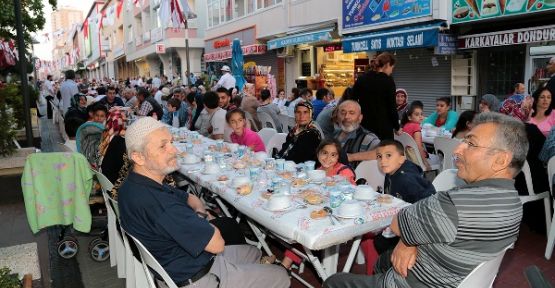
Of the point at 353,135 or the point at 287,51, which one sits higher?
the point at 287,51

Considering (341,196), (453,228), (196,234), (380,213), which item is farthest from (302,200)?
(453,228)

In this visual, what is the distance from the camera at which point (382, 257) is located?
2.44m

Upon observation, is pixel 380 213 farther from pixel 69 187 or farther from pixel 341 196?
pixel 69 187

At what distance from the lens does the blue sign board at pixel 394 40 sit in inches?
375

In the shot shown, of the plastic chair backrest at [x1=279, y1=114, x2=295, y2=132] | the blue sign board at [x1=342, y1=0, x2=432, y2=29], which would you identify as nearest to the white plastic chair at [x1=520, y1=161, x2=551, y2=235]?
the plastic chair backrest at [x1=279, y1=114, x2=295, y2=132]

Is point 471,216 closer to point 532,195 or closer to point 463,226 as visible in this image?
point 463,226

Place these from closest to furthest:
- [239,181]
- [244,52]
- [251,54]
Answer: [239,181]
[244,52]
[251,54]

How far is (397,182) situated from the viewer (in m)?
3.17

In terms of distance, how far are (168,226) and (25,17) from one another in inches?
404

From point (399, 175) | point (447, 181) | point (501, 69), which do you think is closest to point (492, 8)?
point (501, 69)

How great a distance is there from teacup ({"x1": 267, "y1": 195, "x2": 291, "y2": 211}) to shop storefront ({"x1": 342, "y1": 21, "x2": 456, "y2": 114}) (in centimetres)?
787

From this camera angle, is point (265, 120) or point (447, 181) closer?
point (447, 181)

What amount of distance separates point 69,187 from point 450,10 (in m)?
8.70

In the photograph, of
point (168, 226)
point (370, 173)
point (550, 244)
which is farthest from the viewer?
point (370, 173)
